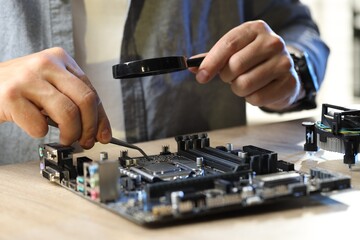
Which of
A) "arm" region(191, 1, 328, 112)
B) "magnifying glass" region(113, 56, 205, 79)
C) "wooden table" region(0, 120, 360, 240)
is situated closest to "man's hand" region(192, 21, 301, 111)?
"arm" region(191, 1, 328, 112)

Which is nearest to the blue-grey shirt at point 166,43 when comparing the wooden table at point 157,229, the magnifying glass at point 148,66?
the magnifying glass at point 148,66

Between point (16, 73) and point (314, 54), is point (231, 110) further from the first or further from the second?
point (16, 73)

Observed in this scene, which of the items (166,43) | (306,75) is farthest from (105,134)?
(306,75)

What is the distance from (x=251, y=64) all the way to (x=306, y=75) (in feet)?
1.42

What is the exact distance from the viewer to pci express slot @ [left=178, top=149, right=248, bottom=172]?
3.38 feet

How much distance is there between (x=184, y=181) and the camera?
3.14 feet

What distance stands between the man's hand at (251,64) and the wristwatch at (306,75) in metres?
0.28

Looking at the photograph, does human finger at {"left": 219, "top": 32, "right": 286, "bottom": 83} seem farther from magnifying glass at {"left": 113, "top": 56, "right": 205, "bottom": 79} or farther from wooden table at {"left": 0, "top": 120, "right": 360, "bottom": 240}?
wooden table at {"left": 0, "top": 120, "right": 360, "bottom": 240}

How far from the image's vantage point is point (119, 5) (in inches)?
68.9

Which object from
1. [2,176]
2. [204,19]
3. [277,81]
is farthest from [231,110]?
[2,176]

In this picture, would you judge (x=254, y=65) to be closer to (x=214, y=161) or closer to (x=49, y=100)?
(x=214, y=161)

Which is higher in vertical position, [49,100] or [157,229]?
[49,100]

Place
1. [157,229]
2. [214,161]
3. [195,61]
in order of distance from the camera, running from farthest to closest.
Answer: [195,61]
[214,161]
[157,229]

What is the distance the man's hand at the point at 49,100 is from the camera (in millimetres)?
1132
